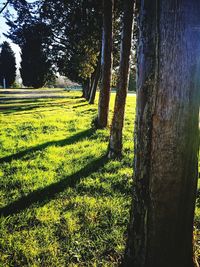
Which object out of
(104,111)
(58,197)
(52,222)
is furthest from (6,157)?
(104,111)

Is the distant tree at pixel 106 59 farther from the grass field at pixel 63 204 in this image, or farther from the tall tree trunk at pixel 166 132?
the tall tree trunk at pixel 166 132

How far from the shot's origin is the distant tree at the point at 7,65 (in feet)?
186

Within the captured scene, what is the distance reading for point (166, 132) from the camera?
210 centimetres

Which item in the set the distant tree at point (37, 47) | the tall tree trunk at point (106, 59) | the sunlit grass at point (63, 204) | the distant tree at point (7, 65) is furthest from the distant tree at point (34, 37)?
the distant tree at point (7, 65)

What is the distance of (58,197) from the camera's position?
14.5ft

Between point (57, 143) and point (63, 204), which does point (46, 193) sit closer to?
point (63, 204)

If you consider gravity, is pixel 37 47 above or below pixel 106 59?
above

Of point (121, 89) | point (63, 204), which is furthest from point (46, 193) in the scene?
point (121, 89)

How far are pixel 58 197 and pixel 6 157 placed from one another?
2750 mm

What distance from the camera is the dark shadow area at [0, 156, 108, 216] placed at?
4.08 m

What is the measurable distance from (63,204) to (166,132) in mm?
2685

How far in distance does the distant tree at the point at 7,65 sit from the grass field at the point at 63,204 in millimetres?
54266

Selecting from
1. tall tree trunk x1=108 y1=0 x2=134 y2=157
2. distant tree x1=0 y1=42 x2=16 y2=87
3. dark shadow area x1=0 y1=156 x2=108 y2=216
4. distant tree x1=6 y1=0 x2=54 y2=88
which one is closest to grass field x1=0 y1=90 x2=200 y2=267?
dark shadow area x1=0 y1=156 x2=108 y2=216

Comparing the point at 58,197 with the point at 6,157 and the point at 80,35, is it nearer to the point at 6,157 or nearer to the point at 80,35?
the point at 6,157
